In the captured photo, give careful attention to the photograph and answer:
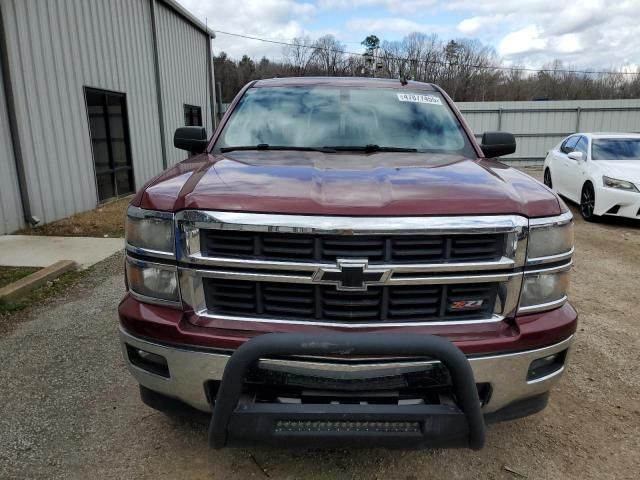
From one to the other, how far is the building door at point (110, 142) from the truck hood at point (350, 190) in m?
8.06

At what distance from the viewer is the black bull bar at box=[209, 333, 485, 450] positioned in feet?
5.58

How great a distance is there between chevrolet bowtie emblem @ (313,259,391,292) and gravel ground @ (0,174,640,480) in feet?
3.22

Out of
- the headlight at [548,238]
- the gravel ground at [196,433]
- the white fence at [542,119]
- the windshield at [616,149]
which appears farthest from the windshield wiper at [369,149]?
the white fence at [542,119]

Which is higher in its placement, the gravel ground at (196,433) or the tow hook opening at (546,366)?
the tow hook opening at (546,366)

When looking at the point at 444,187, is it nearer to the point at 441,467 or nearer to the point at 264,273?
the point at 264,273

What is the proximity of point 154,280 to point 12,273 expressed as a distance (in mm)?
3978

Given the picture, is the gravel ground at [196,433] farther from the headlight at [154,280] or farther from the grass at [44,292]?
the headlight at [154,280]

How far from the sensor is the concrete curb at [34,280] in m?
4.48

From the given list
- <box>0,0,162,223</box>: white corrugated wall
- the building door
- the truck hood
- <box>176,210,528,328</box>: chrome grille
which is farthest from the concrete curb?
the building door

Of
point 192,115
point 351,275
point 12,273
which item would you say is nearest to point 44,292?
point 12,273

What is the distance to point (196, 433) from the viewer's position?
2.58 metres

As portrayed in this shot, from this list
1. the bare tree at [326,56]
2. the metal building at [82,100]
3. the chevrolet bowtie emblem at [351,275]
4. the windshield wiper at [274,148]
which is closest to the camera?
the chevrolet bowtie emblem at [351,275]

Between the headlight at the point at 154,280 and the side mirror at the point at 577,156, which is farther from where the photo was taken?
the side mirror at the point at 577,156

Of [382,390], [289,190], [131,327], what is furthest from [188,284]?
[382,390]
